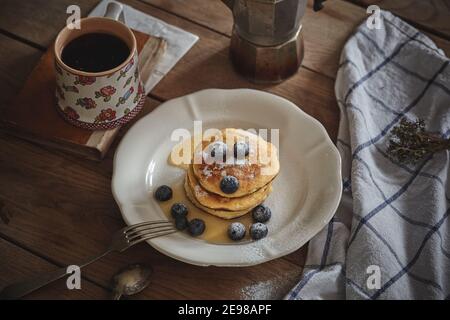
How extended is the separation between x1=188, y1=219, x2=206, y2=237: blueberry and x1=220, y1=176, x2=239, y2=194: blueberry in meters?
0.07

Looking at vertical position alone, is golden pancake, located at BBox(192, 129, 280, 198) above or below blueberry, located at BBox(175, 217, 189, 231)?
above

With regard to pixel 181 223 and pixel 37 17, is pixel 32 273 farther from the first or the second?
pixel 37 17

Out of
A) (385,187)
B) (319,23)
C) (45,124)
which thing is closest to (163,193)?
(45,124)

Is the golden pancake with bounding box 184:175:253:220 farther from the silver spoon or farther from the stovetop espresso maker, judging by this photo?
the stovetop espresso maker

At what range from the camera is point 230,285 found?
0.88m

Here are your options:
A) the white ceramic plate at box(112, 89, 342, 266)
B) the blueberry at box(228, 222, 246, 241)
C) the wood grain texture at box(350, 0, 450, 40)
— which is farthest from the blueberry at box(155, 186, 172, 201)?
the wood grain texture at box(350, 0, 450, 40)

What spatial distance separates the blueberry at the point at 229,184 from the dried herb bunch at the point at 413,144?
0.31 meters

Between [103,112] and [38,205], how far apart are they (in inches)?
7.7

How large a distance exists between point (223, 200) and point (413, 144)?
365mm

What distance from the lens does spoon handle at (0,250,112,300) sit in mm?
842

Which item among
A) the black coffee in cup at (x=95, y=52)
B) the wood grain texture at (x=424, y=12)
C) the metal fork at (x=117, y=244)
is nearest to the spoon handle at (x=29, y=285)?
the metal fork at (x=117, y=244)

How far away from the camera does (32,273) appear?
881 mm

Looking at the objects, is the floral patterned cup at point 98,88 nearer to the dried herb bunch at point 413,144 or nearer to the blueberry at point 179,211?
the blueberry at point 179,211
